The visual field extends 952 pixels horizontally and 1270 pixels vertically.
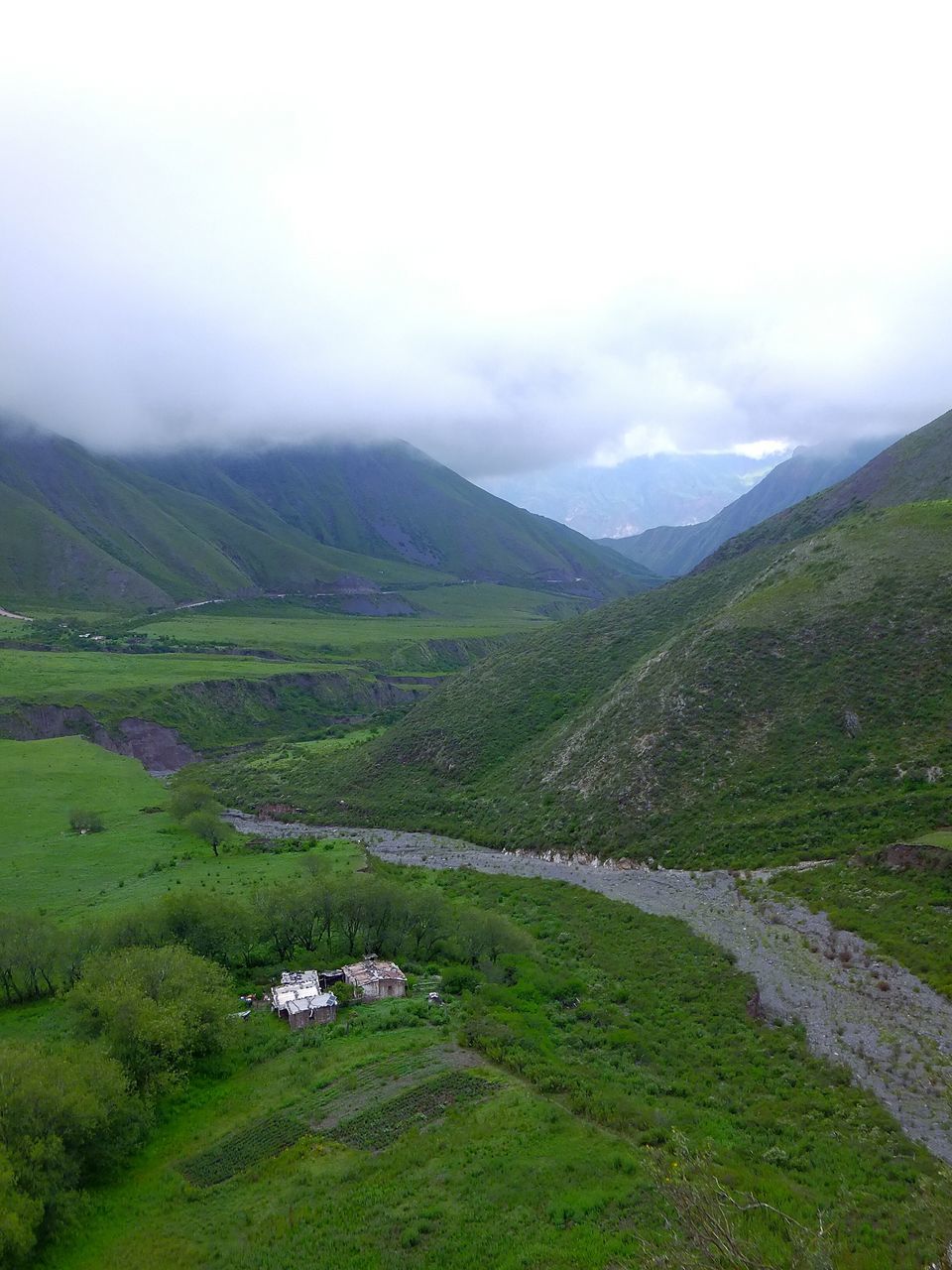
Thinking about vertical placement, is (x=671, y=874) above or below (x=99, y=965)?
below

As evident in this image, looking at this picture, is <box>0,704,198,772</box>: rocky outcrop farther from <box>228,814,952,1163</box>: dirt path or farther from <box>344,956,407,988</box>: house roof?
<box>344,956,407,988</box>: house roof

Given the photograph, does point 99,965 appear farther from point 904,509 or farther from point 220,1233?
point 904,509

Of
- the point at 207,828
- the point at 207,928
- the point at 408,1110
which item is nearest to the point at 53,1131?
the point at 408,1110

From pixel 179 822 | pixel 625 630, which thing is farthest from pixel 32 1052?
pixel 625 630

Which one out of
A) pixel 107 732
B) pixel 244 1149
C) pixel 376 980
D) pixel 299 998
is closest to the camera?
pixel 244 1149

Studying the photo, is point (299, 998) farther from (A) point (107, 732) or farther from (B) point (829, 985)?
(A) point (107, 732)

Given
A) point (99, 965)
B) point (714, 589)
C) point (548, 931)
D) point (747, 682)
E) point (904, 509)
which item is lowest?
point (548, 931)

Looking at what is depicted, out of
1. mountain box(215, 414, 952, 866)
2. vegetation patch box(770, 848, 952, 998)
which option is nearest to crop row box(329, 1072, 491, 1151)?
vegetation patch box(770, 848, 952, 998)

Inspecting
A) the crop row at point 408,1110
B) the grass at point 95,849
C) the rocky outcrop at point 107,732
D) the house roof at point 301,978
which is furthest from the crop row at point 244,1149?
the rocky outcrop at point 107,732
